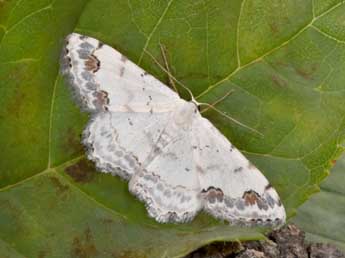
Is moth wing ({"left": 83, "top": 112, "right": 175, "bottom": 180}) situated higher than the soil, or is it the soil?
moth wing ({"left": 83, "top": 112, "right": 175, "bottom": 180})

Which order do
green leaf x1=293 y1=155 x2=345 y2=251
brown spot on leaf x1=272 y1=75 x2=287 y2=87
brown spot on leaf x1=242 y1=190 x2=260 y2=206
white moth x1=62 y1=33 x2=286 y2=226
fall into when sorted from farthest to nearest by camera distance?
green leaf x1=293 y1=155 x2=345 y2=251 < brown spot on leaf x1=242 y1=190 x2=260 y2=206 < white moth x1=62 y1=33 x2=286 y2=226 < brown spot on leaf x1=272 y1=75 x2=287 y2=87

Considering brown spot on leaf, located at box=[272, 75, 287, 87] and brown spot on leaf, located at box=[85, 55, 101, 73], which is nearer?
brown spot on leaf, located at box=[272, 75, 287, 87]

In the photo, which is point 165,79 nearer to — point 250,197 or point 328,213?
point 250,197

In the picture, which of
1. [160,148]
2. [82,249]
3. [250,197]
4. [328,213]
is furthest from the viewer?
[328,213]

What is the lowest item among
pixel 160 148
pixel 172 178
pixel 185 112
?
pixel 172 178

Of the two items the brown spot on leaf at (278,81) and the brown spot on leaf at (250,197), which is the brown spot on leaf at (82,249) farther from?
the brown spot on leaf at (278,81)

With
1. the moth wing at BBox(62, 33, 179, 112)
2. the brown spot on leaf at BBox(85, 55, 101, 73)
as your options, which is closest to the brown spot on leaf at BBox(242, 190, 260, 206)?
the moth wing at BBox(62, 33, 179, 112)

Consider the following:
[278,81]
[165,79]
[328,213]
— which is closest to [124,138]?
[165,79]

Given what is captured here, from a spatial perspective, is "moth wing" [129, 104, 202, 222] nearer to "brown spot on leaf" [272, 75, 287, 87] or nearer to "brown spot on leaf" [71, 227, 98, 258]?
"brown spot on leaf" [71, 227, 98, 258]
